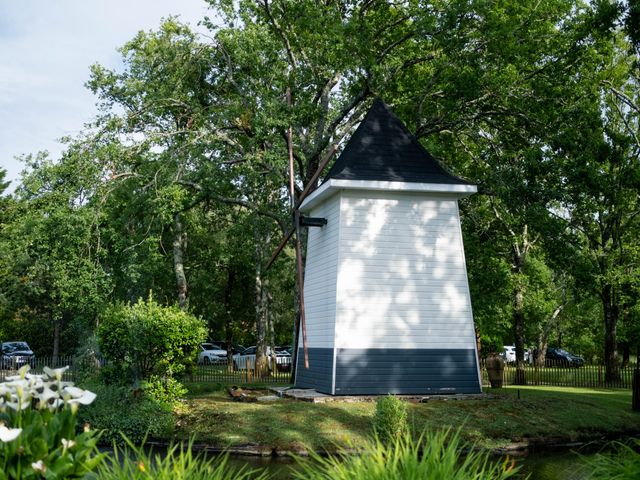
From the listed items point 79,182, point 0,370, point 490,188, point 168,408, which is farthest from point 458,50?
point 0,370

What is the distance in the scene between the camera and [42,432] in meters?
4.94

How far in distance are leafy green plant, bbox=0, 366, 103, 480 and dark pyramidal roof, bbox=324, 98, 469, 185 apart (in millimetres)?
16173

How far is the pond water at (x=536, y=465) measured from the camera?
13368 millimetres

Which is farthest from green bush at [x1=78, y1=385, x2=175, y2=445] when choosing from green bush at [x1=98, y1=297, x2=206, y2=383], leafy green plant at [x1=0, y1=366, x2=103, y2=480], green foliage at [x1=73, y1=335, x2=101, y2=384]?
leafy green plant at [x1=0, y1=366, x2=103, y2=480]

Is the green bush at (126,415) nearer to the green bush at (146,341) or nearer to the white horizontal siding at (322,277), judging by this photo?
the green bush at (146,341)

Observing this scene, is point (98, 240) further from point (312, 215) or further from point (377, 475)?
point (377, 475)

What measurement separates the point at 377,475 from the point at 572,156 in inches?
772

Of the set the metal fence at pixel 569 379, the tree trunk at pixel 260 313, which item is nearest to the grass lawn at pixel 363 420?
the metal fence at pixel 569 379

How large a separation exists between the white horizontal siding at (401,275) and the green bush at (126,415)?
5312 mm

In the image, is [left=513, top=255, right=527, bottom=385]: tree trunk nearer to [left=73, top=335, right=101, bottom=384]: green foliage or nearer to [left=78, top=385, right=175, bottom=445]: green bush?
[left=73, top=335, right=101, bottom=384]: green foliage

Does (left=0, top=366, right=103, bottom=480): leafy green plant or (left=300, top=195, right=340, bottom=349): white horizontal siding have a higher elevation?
(left=300, top=195, right=340, bottom=349): white horizontal siding

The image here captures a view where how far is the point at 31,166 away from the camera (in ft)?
76.4

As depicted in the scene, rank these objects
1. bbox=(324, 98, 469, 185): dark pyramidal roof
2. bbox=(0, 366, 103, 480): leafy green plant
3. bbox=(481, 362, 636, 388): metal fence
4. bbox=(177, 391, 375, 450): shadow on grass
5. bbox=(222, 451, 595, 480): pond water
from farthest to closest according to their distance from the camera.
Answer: bbox=(481, 362, 636, 388): metal fence < bbox=(324, 98, 469, 185): dark pyramidal roof < bbox=(177, 391, 375, 450): shadow on grass < bbox=(222, 451, 595, 480): pond water < bbox=(0, 366, 103, 480): leafy green plant

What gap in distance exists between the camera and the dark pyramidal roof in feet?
70.3
